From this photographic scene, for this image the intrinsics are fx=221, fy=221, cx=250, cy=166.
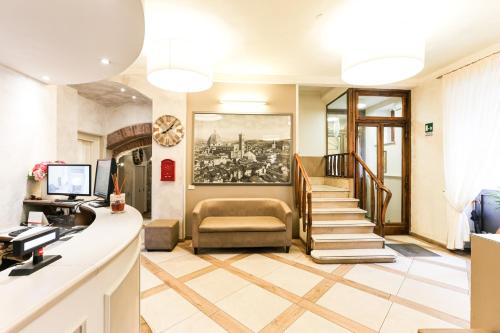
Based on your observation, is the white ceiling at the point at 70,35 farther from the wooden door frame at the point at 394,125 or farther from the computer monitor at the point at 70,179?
the wooden door frame at the point at 394,125

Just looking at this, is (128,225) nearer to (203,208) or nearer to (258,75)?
(203,208)

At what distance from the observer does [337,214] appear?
3.97 metres

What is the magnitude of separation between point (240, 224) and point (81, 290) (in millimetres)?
2863

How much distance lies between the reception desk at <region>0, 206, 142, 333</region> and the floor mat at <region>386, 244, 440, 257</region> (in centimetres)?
408

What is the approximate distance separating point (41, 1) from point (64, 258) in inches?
70.2

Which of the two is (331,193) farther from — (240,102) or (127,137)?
(127,137)

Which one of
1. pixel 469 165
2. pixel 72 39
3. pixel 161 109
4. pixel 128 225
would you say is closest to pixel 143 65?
pixel 161 109

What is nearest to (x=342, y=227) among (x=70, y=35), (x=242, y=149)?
(x=242, y=149)

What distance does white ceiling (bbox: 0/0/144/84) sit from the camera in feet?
5.23

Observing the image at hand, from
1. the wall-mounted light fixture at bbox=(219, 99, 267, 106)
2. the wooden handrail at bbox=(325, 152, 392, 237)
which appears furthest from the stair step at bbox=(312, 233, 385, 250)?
the wall-mounted light fixture at bbox=(219, 99, 267, 106)

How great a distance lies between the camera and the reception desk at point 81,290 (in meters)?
0.65

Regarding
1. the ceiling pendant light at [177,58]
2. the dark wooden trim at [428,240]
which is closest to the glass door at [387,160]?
the dark wooden trim at [428,240]

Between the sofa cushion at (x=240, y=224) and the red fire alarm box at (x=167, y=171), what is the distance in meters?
1.06

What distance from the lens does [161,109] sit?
4.28 m
